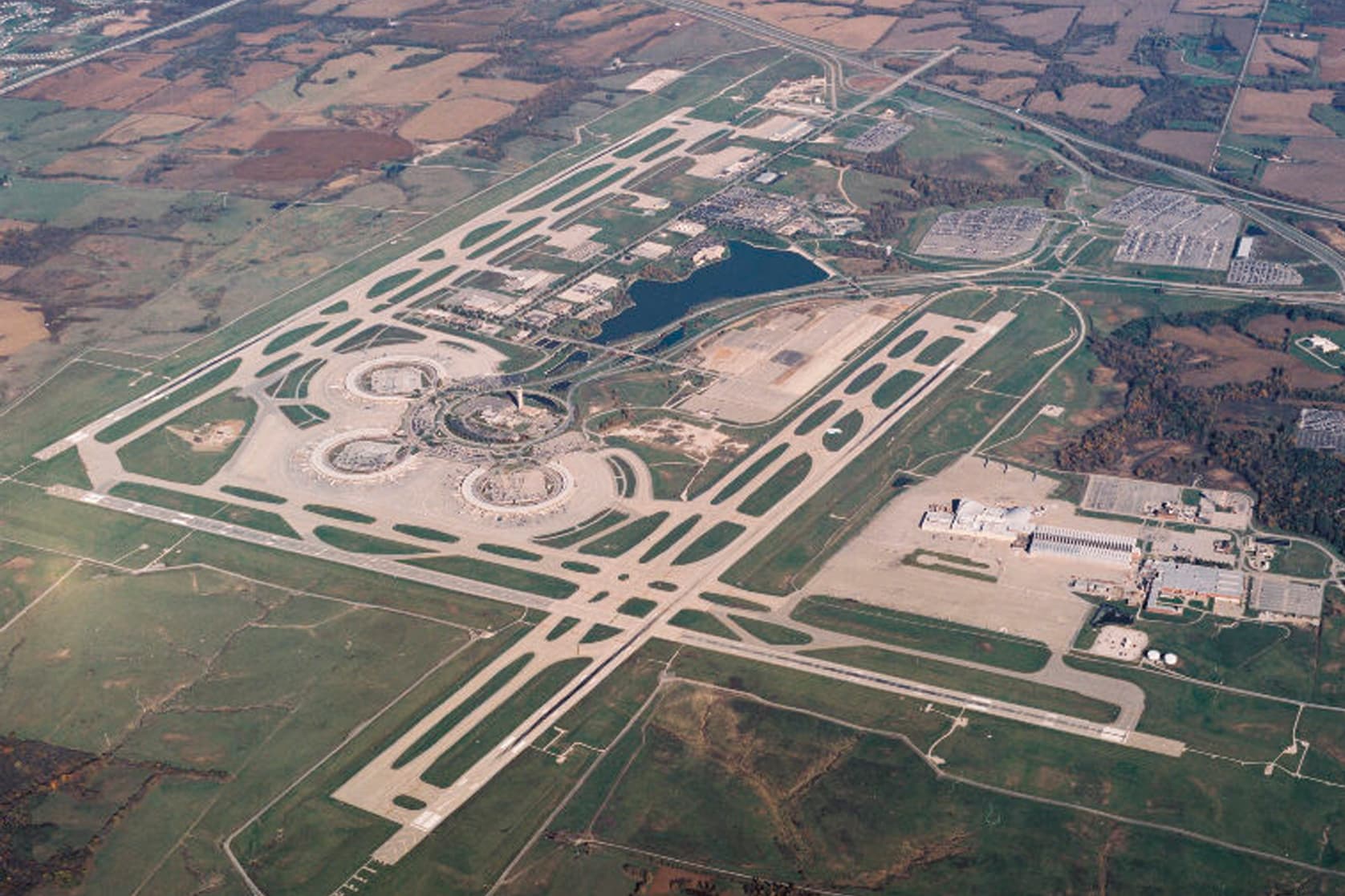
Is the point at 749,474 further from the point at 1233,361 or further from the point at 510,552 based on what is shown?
the point at 1233,361

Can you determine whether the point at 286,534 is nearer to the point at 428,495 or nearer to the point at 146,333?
the point at 428,495

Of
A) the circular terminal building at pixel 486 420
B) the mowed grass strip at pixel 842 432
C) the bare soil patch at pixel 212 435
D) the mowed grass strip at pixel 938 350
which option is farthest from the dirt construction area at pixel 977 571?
the bare soil patch at pixel 212 435

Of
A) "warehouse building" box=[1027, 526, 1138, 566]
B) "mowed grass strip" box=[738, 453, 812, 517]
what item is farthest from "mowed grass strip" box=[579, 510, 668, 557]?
"warehouse building" box=[1027, 526, 1138, 566]

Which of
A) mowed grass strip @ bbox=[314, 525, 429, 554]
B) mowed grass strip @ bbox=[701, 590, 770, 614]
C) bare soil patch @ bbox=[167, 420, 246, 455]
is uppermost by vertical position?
bare soil patch @ bbox=[167, 420, 246, 455]

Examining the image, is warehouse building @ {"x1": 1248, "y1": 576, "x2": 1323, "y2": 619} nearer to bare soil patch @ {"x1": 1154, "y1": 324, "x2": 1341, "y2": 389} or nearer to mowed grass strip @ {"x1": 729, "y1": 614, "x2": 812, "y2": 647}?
bare soil patch @ {"x1": 1154, "y1": 324, "x2": 1341, "y2": 389}

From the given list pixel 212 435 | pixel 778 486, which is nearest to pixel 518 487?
Result: pixel 778 486

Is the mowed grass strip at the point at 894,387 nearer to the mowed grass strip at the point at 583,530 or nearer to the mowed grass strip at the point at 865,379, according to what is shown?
the mowed grass strip at the point at 865,379

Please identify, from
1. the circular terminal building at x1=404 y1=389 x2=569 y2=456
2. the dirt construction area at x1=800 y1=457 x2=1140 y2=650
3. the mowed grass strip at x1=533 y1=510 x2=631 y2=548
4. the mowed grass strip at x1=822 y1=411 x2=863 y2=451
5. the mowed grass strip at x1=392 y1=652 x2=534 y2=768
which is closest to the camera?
the mowed grass strip at x1=392 y1=652 x2=534 y2=768
